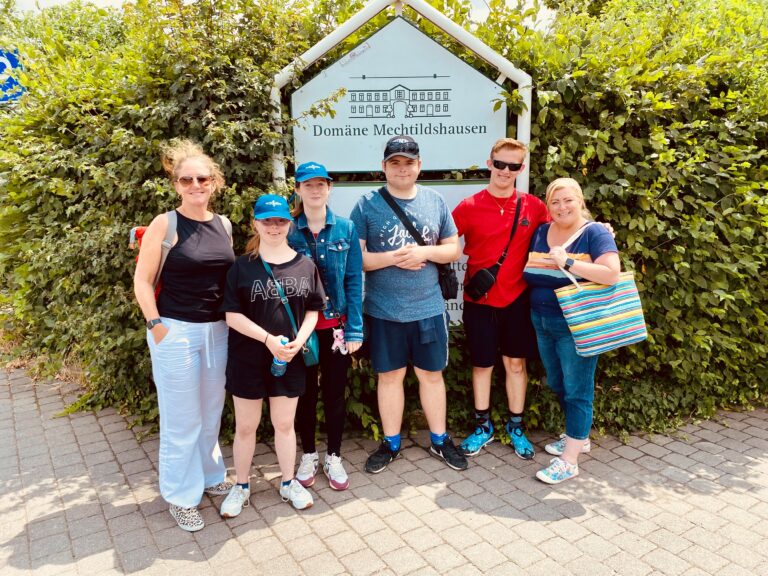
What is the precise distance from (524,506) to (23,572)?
2642 millimetres

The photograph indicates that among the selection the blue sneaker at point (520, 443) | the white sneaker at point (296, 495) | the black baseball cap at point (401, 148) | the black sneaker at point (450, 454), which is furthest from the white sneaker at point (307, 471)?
the black baseball cap at point (401, 148)

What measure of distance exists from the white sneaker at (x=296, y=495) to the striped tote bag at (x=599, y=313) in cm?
179

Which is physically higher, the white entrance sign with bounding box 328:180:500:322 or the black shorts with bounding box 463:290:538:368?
the white entrance sign with bounding box 328:180:500:322

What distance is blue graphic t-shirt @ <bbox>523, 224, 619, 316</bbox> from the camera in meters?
3.30

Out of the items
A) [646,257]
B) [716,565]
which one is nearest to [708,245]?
[646,257]

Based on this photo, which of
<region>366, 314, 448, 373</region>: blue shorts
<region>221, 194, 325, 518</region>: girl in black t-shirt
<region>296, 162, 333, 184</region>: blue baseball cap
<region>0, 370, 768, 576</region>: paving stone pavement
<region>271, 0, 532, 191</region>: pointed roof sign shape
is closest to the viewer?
<region>0, 370, 768, 576</region>: paving stone pavement

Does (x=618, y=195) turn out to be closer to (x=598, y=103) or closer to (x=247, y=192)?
(x=598, y=103)

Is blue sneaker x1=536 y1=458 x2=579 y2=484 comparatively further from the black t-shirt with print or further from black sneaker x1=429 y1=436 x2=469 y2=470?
the black t-shirt with print

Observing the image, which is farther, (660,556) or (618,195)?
(618,195)

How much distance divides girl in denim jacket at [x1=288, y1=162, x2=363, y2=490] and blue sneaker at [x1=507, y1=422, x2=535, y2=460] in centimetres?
122

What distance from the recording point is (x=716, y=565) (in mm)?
2805

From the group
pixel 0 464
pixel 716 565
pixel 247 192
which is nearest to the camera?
pixel 716 565

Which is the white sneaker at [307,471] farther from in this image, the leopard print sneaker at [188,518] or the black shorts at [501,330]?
the black shorts at [501,330]

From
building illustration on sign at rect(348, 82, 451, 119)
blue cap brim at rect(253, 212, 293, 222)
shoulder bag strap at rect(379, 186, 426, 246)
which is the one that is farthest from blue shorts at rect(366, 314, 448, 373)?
building illustration on sign at rect(348, 82, 451, 119)
